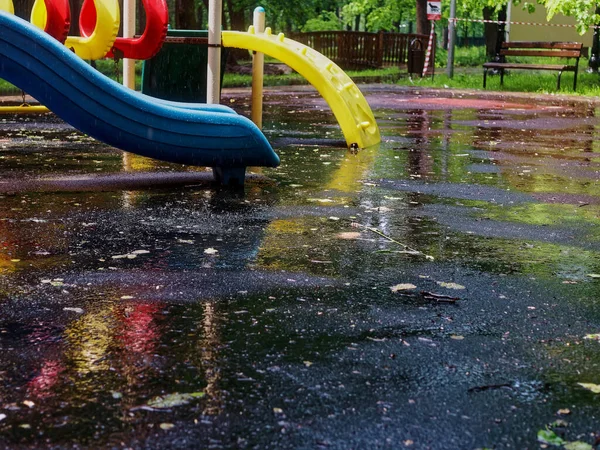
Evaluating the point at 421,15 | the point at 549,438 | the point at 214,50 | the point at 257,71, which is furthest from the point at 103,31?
the point at 421,15

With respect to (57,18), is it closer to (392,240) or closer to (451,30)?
(392,240)

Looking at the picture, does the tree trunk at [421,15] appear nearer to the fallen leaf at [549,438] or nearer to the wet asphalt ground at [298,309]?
the wet asphalt ground at [298,309]

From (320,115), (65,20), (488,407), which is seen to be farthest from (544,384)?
(320,115)

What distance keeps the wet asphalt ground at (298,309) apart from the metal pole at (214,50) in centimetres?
100

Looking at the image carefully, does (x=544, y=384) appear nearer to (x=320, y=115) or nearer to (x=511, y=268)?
(x=511, y=268)

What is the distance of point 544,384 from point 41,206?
4369mm

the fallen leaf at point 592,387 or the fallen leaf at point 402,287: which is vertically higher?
the fallen leaf at point 402,287

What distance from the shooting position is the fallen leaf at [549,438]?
2922 mm

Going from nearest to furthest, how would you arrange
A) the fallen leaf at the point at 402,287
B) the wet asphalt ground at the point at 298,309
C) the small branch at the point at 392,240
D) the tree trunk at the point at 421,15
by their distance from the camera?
the wet asphalt ground at the point at 298,309 < the fallen leaf at the point at 402,287 < the small branch at the point at 392,240 < the tree trunk at the point at 421,15

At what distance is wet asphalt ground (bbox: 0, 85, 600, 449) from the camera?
305 centimetres

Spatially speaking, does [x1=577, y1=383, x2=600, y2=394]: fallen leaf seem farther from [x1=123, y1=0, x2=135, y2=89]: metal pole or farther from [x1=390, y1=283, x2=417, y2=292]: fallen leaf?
[x1=123, y1=0, x2=135, y2=89]: metal pole

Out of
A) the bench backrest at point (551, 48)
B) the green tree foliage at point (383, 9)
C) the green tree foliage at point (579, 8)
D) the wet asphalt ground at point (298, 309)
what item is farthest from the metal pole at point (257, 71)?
the green tree foliage at point (383, 9)

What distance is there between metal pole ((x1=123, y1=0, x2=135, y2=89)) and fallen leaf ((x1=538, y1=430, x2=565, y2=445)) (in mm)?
9086

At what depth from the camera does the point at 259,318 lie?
4.16m
